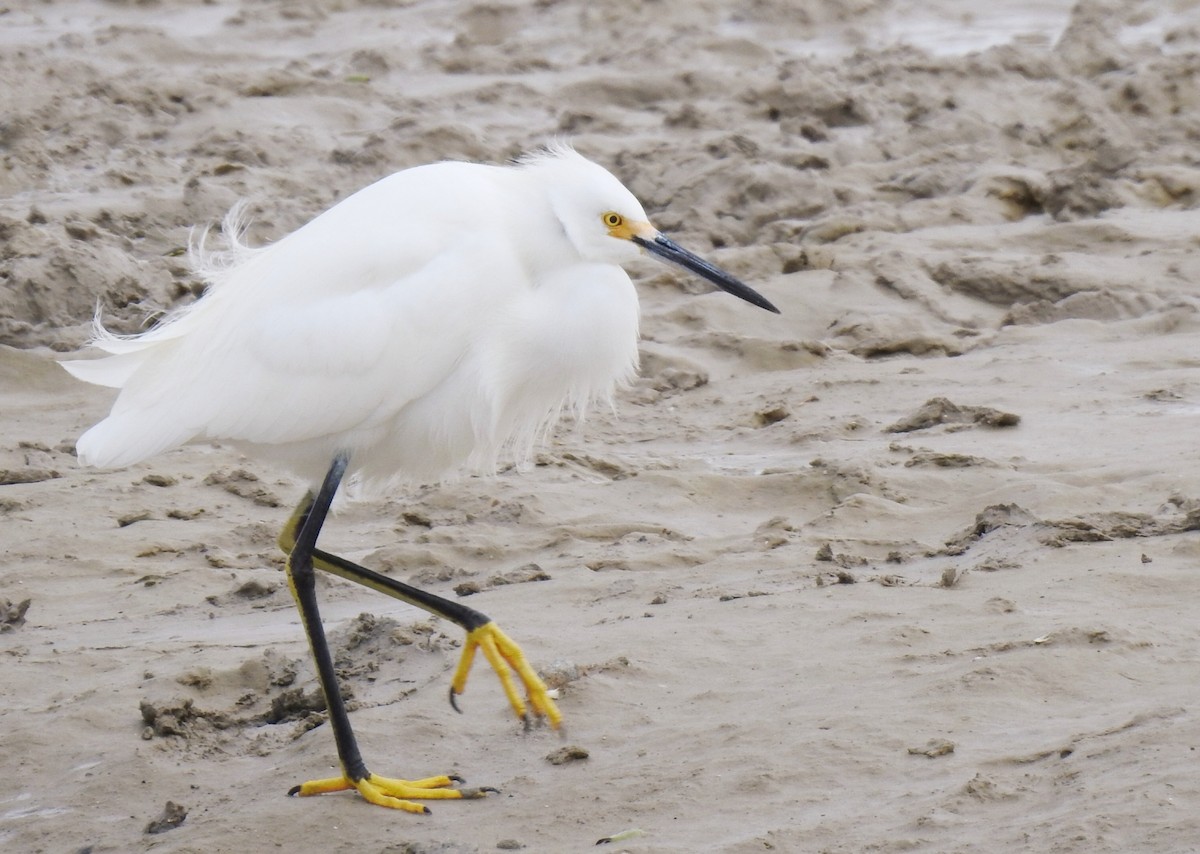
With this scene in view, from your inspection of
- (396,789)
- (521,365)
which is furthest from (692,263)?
(396,789)

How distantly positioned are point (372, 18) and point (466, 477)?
24.3 feet

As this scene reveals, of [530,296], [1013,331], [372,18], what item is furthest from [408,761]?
[372,18]

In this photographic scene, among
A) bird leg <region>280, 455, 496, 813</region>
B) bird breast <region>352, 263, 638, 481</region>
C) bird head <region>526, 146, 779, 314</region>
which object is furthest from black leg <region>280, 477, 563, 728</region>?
bird head <region>526, 146, 779, 314</region>

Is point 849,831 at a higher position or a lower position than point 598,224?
lower

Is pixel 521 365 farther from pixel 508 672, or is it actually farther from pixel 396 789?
pixel 396 789

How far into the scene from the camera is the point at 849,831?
2938 millimetres

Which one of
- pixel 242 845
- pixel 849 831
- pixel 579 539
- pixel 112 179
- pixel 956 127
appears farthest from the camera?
pixel 956 127

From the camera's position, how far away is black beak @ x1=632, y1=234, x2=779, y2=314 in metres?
3.93

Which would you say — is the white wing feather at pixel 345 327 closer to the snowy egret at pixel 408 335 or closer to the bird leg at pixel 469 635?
the snowy egret at pixel 408 335

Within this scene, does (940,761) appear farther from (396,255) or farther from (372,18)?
(372,18)

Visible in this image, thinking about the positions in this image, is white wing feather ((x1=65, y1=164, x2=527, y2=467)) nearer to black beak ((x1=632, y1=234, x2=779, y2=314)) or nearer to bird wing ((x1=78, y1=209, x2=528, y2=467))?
bird wing ((x1=78, y1=209, x2=528, y2=467))

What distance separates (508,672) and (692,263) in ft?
3.69

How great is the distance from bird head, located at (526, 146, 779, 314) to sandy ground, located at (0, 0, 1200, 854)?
0.94m

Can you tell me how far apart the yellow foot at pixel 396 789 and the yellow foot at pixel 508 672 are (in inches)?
8.4
